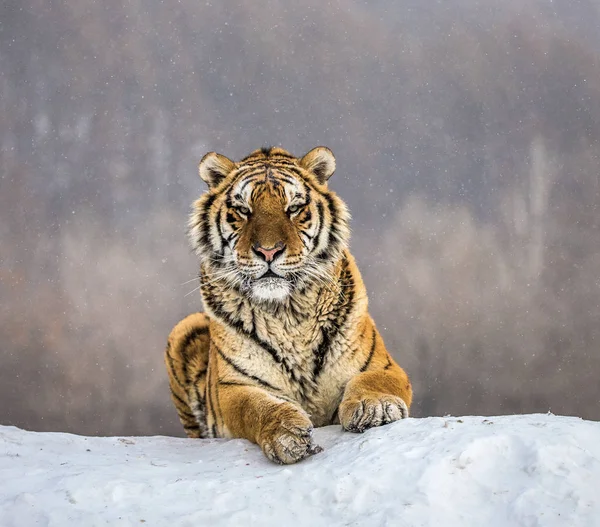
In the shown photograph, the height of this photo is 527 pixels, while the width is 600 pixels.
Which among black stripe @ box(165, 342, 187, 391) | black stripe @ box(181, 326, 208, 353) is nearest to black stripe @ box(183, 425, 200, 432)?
black stripe @ box(165, 342, 187, 391)

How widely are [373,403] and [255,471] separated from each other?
2.52ft

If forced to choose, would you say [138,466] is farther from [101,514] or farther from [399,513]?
[399,513]

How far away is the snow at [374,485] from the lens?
266 cm

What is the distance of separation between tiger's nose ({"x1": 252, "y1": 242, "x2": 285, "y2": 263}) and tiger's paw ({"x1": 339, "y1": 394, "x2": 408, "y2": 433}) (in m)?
0.98

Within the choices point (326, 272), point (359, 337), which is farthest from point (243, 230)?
point (359, 337)

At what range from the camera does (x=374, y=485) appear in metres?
2.93

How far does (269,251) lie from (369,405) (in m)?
1.08

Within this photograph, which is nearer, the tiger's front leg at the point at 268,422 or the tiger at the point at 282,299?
the tiger's front leg at the point at 268,422

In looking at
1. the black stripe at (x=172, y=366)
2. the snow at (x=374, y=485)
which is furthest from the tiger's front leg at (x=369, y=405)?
the black stripe at (x=172, y=366)

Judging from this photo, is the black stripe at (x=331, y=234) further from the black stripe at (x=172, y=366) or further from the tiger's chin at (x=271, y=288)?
the black stripe at (x=172, y=366)

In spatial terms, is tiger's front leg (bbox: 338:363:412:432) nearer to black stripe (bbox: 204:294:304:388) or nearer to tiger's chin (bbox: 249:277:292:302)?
black stripe (bbox: 204:294:304:388)

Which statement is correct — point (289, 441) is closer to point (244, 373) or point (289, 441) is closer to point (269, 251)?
point (244, 373)

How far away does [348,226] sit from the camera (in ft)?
16.0

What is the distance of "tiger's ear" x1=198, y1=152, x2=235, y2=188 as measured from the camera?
192 inches
